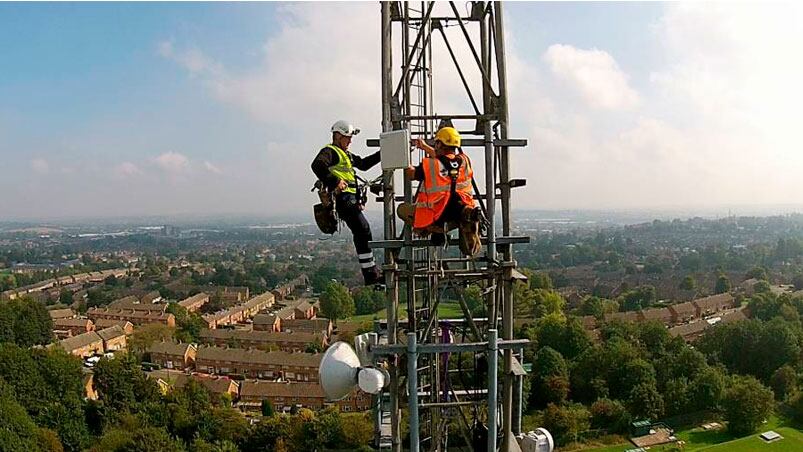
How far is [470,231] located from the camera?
13.3ft

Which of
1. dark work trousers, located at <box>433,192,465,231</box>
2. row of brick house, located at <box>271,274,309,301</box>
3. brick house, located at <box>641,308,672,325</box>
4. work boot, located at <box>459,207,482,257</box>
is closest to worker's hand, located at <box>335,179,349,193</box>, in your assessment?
dark work trousers, located at <box>433,192,465,231</box>

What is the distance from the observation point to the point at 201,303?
63.7 m

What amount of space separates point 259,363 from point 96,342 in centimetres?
1520

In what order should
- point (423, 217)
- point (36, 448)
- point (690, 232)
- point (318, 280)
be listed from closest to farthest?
point (423, 217), point (36, 448), point (318, 280), point (690, 232)

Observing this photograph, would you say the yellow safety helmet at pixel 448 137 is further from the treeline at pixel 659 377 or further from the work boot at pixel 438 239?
the treeline at pixel 659 377

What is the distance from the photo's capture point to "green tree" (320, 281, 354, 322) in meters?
49.9

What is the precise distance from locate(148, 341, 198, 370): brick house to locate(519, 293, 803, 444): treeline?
21.3m

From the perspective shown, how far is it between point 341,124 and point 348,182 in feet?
1.70

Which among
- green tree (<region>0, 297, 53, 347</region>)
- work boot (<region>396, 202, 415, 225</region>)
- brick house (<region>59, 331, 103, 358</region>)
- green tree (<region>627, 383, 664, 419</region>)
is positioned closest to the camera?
work boot (<region>396, 202, 415, 225</region>)

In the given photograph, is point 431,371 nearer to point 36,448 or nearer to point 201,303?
point 36,448

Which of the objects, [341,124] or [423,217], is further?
[341,124]

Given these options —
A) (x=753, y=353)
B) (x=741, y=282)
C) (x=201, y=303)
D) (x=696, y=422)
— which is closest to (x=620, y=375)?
(x=696, y=422)

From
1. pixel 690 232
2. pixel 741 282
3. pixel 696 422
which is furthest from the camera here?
pixel 690 232

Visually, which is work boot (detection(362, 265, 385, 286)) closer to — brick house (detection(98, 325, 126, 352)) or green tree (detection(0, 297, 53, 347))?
green tree (detection(0, 297, 53, 347))
